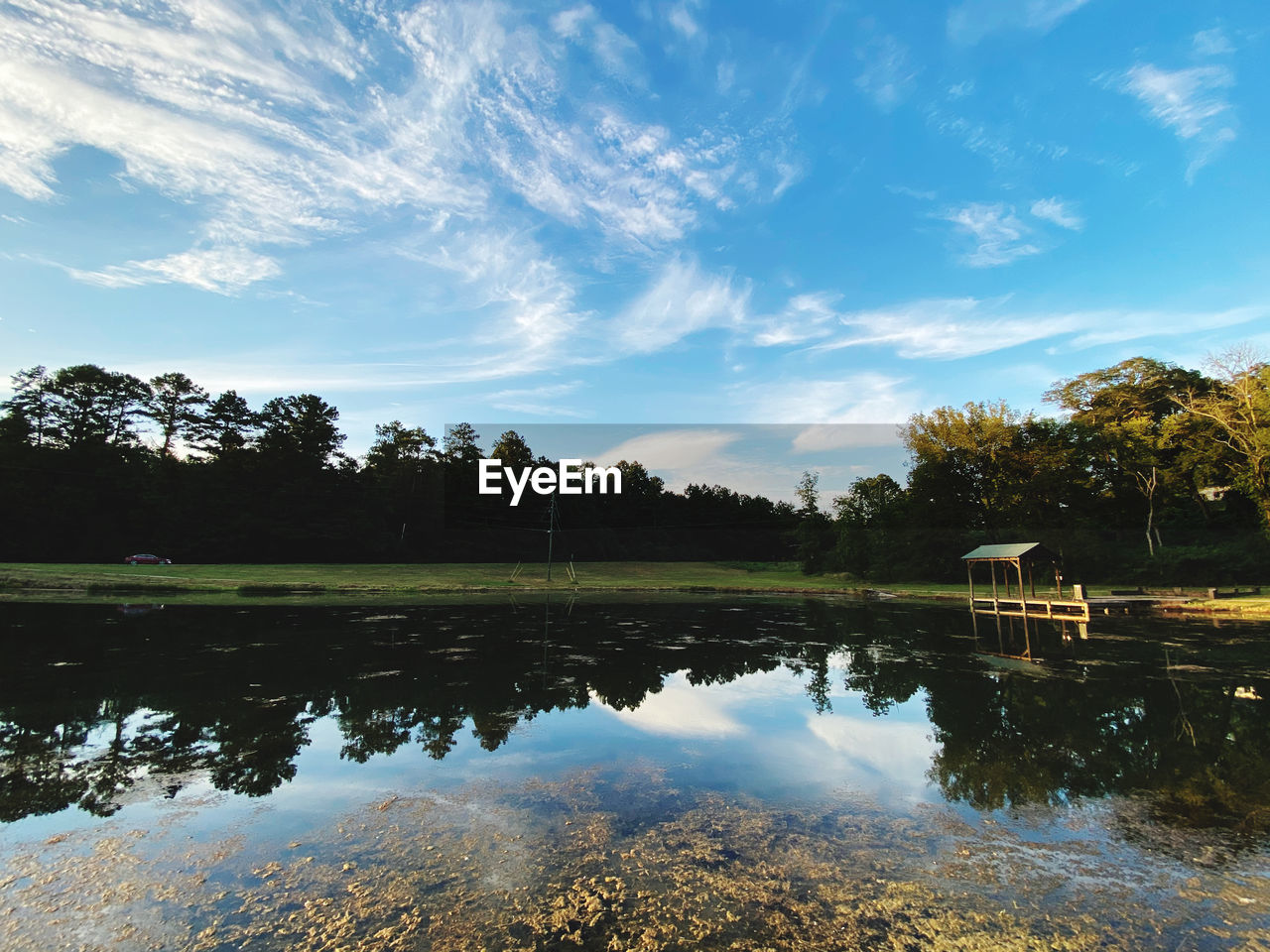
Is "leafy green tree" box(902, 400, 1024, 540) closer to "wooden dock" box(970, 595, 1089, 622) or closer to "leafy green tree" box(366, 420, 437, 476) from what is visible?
"wooden dock" box(970, 595, 1089, 622)

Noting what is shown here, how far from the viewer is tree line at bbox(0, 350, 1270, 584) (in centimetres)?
4006

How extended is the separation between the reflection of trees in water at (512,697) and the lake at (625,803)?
8 cm

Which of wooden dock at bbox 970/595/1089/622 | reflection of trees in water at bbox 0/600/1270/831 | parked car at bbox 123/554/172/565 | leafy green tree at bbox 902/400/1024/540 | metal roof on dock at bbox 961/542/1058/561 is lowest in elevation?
wooden dock at bbox 970/595/1089/622

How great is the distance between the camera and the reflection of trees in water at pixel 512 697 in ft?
23.1

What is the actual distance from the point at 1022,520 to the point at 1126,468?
812cm

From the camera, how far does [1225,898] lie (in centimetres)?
442

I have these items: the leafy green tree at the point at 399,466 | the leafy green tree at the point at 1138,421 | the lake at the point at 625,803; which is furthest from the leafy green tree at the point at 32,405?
the leafy green tree at the point at 1138,421

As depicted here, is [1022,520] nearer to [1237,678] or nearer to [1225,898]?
[1237,678]

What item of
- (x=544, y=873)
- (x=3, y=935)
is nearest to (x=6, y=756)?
(x=3, y=935)

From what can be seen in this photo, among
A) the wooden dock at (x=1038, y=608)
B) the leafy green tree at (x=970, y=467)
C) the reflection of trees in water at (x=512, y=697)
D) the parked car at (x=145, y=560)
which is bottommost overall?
the wooden dock at (x=1038, y=608)

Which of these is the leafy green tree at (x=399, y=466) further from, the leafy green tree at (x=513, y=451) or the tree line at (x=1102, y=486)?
the tree line at (x=1102, y=486)

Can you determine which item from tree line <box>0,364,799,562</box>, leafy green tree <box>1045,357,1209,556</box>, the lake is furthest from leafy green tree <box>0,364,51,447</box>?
leafy green tree <box>1045,357,1209,556</box>

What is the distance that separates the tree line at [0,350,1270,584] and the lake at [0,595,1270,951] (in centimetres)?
3197

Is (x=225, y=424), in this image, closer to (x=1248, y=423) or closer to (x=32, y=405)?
(x=32, y=405)
